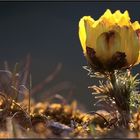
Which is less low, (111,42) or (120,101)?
(111,42)

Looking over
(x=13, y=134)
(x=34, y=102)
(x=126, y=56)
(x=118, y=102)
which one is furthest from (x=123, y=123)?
(x=34, y=102)

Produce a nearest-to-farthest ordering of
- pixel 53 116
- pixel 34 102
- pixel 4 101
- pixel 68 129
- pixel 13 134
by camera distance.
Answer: pixel 13 134, pixel 68 129, pixel 4 101, pixel 53 116, pixel 34 102

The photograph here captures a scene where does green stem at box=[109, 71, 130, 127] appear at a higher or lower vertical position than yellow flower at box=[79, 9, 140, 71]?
lower

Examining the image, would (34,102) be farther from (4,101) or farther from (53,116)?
(4,101)

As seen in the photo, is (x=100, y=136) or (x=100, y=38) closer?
(x=100, y=136)

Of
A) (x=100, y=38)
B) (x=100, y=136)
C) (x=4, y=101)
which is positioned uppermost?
(x=100, y=38)

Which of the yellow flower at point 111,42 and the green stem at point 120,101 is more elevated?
the yellow flower at point 111,42

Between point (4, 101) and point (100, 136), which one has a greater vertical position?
point (4, 101)

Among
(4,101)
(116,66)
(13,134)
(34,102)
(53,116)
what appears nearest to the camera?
(13,134)
